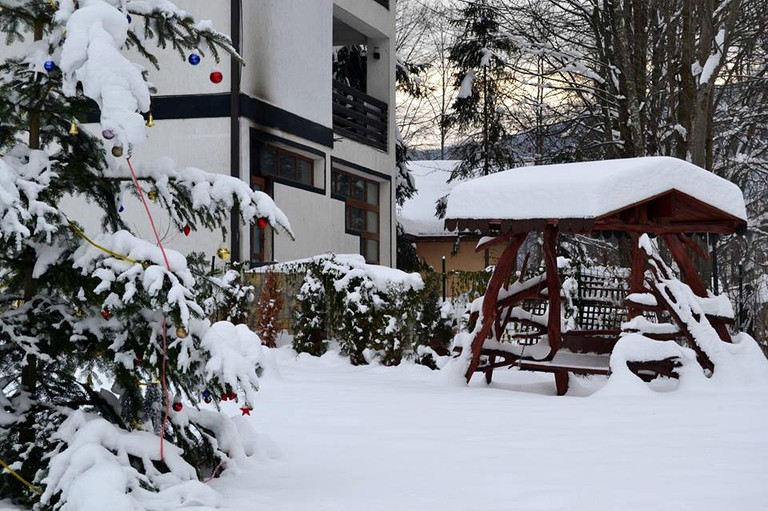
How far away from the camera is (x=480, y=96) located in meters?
28.7

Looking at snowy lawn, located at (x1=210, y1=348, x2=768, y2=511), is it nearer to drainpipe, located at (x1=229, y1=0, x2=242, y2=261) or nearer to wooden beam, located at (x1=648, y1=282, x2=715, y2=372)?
wooden beam, located at (x1=648, y1=282, x2=715, y2=372)

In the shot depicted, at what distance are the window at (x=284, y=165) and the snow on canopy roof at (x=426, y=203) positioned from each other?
14208 mm

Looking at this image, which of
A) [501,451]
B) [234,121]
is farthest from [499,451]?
[234,121]

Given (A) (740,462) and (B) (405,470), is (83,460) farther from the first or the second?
(A) (740,462)

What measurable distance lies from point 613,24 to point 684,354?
10380 millimetres

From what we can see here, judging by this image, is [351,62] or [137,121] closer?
[137,121]

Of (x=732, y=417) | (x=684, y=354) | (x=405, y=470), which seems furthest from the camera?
(x=684, y=354)

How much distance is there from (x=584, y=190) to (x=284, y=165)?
30.4 ft

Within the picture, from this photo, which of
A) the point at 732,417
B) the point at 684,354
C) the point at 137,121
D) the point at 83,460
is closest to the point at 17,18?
the point at 137,121

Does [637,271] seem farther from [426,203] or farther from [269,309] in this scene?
[426,203]

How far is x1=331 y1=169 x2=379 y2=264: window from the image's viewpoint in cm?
2073

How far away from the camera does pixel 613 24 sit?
732 inches

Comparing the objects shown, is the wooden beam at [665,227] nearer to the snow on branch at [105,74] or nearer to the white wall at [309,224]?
the snow on branch at [105,74]

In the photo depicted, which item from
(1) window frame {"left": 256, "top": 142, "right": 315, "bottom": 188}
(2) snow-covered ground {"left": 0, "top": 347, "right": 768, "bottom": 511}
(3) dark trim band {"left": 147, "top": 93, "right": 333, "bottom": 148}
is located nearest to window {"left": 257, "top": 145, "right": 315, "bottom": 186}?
(1) window frame {"left": 256, "top": 142, "right": 315, "bottom": 188}
